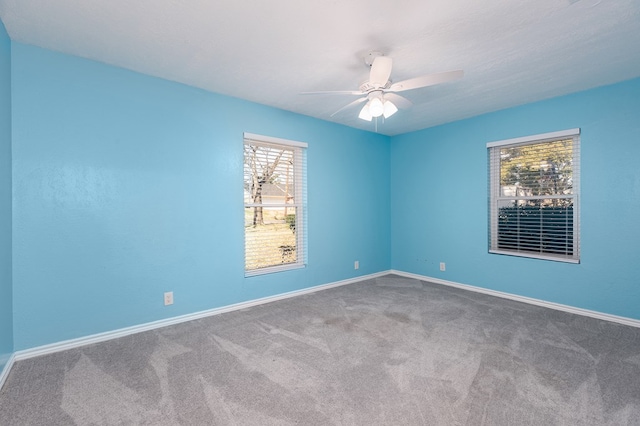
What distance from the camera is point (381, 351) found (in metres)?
2.42

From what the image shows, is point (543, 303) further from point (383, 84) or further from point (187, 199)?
point (187, 199)

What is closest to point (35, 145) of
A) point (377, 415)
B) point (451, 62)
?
point (377, 415)

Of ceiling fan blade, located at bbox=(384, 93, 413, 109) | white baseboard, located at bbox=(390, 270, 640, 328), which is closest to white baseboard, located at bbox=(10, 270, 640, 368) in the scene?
white baseboard, located at bbox=(390, 270, 640, 328)

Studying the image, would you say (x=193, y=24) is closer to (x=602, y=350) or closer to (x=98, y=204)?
(x=98, y=204)

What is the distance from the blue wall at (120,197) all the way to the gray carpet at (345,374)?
0.39m

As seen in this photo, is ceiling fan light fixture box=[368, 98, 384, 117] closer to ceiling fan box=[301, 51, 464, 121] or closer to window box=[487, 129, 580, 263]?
ceiling fan box=[301, 51, 464, 121]

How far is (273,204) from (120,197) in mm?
1668

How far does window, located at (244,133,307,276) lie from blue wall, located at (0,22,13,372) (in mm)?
1944

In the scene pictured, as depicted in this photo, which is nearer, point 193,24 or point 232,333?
point 193,24

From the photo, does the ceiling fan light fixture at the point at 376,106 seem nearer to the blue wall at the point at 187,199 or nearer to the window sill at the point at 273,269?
the blue wall at the point at 187,199

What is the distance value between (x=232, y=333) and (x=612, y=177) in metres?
4.11

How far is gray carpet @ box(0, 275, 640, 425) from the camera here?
1680 mm

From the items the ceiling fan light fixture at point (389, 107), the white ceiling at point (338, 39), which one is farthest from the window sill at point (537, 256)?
the ceiling fan light fixture at point (389, 107)

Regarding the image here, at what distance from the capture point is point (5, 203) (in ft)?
7.01
